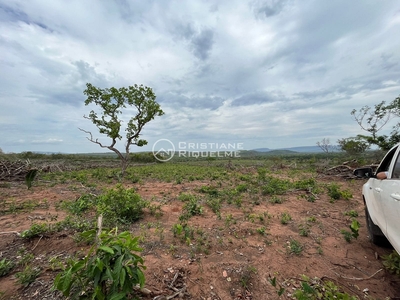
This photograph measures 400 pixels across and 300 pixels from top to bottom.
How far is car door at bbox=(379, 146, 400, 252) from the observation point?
1.99 meters

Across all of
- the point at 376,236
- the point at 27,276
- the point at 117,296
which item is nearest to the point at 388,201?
the point at 376,236

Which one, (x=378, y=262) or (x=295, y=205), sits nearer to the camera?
(x=378, y=262)

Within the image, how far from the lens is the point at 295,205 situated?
591cm

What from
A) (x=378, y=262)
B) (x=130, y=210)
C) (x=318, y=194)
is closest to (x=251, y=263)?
(x=378, y=262)

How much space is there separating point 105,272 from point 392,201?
2.85 metres

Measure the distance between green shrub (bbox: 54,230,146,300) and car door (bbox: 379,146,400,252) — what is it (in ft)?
8.27

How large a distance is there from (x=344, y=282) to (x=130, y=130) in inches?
437

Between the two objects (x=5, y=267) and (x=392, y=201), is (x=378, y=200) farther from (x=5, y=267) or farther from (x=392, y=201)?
(x=5, y=267)

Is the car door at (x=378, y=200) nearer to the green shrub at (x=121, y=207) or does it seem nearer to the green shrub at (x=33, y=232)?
the green shrub at (x=121, y=207)

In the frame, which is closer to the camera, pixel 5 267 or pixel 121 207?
pixel 5 267

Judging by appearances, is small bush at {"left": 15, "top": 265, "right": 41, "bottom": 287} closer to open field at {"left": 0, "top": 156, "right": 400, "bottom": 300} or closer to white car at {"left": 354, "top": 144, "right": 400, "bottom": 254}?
open field at {"left": 0, "top": 156, "right": 400, "bottom": 300}

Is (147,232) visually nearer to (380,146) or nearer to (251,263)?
(251,263)

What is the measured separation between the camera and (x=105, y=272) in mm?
1586

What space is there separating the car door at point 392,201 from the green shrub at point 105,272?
2522mm
